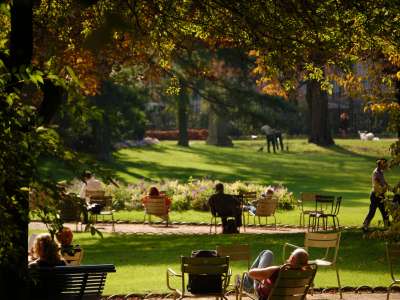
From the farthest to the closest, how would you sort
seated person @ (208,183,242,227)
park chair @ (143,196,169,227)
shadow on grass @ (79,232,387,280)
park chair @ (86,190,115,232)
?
park chair @ (143,196,169,227), park chair @ (86,190,115,232), seated person @ (208,183,242,227), shadow on grass @ (79,232,387,280)

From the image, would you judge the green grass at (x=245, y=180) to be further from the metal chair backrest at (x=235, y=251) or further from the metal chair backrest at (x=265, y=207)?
the metal chair backrest at (x=235, y=251)

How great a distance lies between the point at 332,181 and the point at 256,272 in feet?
104

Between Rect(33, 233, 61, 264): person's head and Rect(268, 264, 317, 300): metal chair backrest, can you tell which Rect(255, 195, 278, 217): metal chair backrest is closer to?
Rect(268, 264, 317, 300): metal chair backrest

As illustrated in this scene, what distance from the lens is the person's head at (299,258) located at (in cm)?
1214

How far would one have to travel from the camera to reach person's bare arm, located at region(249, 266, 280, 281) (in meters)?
12.4

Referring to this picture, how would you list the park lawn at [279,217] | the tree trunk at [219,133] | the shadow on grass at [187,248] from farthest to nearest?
the tree trunk at [219,133] < the park lawn at [279,217] < the shadow on grass at [187,248]

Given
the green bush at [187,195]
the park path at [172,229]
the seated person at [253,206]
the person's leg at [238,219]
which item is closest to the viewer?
the person's leg at [238,219]

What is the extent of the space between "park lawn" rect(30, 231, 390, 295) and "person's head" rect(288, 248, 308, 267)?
4004 millimetres

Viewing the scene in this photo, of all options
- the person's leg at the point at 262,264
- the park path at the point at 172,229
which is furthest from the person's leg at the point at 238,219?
the person's leg at the point at 262,264

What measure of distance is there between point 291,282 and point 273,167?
39702 mm

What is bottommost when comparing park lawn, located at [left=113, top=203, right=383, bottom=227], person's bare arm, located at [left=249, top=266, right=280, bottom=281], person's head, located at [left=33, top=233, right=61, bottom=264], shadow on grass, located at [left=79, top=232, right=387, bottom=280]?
park lawn, located at [left=113, top=203, right=383, bottom=227]

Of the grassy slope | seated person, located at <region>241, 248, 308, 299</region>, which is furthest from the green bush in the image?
seated person, located at <region>241, 248, 308, 299</region>

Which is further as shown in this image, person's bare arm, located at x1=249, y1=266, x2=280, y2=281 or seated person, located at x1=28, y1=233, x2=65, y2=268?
person's bare arm, located at x1=249, y1=266, x2=280, y2=281

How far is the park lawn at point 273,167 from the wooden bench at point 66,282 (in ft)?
56.3
